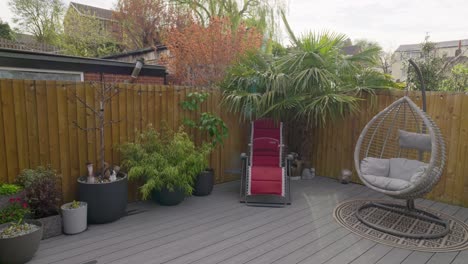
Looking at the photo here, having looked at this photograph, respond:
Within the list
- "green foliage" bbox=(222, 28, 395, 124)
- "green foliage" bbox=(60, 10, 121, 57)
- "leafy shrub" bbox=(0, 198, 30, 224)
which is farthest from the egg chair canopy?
"green foliage" bbox=(60, 10, 121, 57)

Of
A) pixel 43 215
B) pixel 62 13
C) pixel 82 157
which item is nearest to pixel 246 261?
pixel 43 215

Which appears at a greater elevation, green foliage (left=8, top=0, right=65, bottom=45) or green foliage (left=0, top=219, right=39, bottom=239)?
green foliage (left=8, top=0, right=65, bottom=45)

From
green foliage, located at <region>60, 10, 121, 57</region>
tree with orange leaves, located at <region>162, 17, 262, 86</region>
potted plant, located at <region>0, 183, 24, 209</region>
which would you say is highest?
green foliage, located at <region>60, 10, 121, 57</region>

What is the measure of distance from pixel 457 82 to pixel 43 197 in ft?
28.9

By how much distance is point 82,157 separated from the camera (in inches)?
139

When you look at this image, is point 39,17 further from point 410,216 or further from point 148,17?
point 410,216

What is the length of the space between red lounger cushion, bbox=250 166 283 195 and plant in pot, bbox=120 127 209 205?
0.76m

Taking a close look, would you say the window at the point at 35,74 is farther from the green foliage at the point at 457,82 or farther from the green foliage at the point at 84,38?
the green foliage at the point at 84,38

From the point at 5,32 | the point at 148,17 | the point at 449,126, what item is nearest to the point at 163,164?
the point at 449,126

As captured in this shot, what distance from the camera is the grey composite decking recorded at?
2.61 m

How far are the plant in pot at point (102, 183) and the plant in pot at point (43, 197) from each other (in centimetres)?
31

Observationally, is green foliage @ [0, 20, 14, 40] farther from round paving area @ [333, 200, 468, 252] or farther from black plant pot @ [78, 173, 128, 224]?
round paving area @ [333, 200, 468, 252]

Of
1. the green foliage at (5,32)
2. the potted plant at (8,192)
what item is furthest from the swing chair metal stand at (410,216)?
the green foliage at (5,32)

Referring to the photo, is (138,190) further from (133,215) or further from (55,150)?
(55,150)
